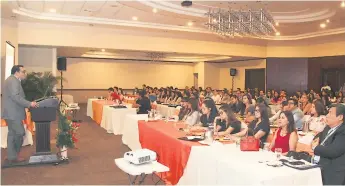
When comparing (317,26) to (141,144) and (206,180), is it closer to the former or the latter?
(141,144)

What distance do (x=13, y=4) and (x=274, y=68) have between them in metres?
11.5

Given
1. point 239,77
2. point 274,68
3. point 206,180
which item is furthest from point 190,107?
point 239,77

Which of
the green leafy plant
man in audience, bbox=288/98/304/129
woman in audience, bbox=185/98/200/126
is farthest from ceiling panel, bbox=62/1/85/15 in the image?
man in audience, bbox=288/98/304/129

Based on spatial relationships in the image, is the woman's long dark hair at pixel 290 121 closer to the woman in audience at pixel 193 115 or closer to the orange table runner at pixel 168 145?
the orange table runner at pixel 168 145

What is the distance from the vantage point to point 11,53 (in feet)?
28.3

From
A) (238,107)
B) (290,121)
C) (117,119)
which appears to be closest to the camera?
(290,121)

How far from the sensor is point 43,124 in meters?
5.43

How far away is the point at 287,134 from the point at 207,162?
42.1 inches

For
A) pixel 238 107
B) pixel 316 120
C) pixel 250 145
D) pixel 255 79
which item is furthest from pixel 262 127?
pixel 255 79

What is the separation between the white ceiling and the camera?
7992 millimetres

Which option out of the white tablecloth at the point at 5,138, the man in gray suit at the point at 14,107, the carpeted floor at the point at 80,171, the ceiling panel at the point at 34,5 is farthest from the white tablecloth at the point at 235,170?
the ceiling panel at the point at 34,5

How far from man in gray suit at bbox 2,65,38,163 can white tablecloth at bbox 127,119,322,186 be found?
9.43 feet

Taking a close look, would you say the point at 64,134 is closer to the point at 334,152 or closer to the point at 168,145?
the point at 168,145

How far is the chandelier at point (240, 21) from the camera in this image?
257 inches
